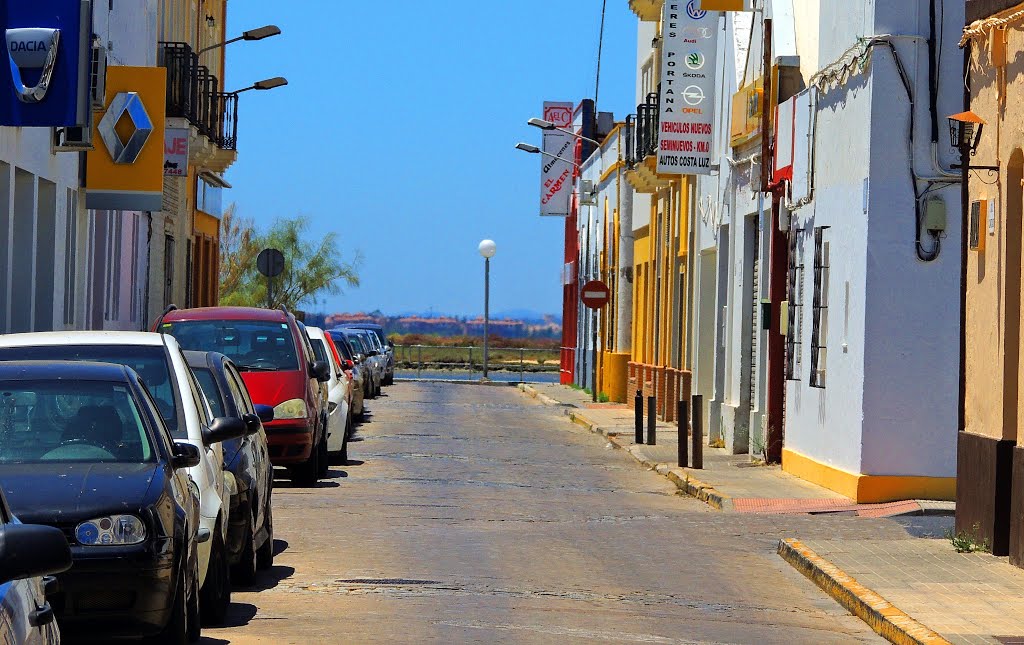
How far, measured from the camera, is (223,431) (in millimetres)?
10000

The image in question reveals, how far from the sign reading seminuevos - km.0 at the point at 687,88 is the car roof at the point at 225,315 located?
10.6 meters

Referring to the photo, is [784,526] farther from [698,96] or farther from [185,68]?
[185,68]

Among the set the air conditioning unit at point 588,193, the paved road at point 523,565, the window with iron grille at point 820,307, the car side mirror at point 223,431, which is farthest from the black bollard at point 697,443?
the air conditioning unit at point 588,193

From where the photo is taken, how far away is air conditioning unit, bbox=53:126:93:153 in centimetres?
2456

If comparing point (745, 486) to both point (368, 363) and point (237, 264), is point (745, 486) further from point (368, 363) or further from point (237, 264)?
point (237, 264)

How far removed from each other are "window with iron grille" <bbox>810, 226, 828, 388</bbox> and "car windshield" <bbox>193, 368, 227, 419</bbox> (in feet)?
31.6

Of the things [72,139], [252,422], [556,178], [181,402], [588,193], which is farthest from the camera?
[556,178]

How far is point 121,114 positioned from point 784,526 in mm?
13021

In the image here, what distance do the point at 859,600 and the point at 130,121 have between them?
17.1 metres

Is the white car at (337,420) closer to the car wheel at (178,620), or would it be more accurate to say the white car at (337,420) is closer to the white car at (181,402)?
the white car at (181,402)

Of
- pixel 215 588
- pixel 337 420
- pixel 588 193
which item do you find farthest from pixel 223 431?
pixel 588 193

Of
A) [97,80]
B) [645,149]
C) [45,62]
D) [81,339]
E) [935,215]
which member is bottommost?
[81,339]

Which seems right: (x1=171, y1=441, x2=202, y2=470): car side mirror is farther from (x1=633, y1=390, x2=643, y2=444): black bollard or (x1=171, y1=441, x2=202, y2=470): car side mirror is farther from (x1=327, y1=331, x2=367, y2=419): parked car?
(x1=327, y1=331, x2=367, y2=419): parked car

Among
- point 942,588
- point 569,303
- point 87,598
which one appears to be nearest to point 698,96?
point 942,588
